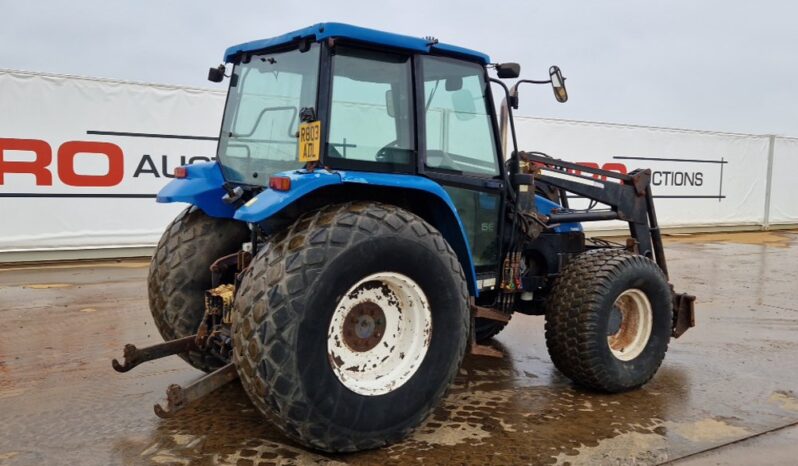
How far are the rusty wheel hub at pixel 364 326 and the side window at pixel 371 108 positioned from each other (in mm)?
809

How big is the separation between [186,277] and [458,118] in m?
1.99

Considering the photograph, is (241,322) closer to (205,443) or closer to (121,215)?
(205,443)

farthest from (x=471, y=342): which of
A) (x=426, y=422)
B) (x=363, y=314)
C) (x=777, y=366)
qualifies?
(x=777, y=366)

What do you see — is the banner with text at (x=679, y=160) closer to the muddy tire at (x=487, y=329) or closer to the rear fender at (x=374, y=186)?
the muddy tire at (x=487, y=329)

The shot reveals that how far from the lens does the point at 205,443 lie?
3486 millimetres

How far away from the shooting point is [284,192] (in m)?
3.19

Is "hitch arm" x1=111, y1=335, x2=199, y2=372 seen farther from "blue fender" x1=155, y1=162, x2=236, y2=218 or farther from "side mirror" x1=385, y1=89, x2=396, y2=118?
"side mirror" x1=385, y1=89, x2=396, y2=118

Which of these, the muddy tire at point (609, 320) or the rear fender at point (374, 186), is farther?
the muddy tire at point (609, 320)

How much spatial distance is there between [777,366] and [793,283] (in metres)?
5.02

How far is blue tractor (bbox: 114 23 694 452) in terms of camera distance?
10.3ft

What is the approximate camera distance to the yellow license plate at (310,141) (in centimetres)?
340

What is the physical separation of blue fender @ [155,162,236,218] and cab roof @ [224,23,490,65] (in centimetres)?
80

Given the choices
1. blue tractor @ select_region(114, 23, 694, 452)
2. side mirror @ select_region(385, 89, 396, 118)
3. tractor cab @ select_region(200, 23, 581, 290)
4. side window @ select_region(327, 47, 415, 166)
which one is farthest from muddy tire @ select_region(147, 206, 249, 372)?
side mirror @ select_region(385, 89, 396, 118)

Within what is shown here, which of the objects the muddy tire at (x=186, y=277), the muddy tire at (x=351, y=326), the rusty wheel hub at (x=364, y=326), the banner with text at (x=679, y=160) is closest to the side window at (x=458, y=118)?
the muddy tire at (x=351, y=326)
